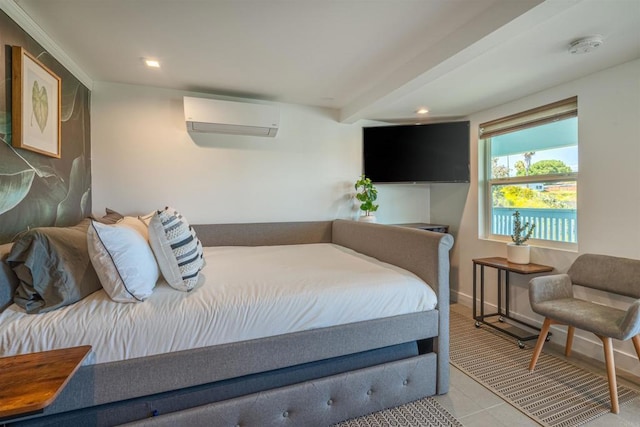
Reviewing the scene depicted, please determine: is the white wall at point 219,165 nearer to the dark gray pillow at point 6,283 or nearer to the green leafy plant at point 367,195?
the green leafy plant at point 367,195

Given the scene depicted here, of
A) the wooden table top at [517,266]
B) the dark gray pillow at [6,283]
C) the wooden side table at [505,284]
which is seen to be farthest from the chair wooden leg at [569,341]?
the dark gray pillow at [6,283]

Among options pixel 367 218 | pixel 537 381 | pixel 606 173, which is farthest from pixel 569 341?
pixel 367 218

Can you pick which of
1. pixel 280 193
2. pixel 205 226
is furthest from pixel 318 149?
pixel 205 226

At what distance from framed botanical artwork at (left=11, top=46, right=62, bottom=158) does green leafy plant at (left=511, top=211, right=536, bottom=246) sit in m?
3.67

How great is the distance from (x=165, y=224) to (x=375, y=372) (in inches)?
53.8

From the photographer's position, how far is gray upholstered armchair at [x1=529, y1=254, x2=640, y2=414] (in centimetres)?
166

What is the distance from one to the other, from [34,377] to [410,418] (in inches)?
65.1

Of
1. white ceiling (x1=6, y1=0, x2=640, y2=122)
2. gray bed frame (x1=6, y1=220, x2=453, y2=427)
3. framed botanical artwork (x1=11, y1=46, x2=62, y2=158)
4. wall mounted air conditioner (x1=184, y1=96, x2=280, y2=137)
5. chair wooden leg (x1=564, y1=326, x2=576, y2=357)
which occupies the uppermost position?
white ceiling (x1=6, y1=0, x2=640, y2=122)

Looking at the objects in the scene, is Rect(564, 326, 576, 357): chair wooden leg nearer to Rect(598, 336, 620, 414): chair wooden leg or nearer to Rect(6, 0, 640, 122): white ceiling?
Rect(598, 336, 620, 414): chair wooden leg

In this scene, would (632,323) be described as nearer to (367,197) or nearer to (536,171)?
(536,171)

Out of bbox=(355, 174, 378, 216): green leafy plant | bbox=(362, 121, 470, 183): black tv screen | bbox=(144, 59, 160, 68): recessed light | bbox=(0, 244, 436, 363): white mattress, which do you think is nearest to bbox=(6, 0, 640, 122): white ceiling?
bbox=(144, 59, 160, 68): recessed light

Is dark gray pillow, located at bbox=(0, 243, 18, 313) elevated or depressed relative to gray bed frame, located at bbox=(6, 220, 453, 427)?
elevated

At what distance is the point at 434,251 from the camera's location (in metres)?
1.73

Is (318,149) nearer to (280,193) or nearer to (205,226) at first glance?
(280,193)
